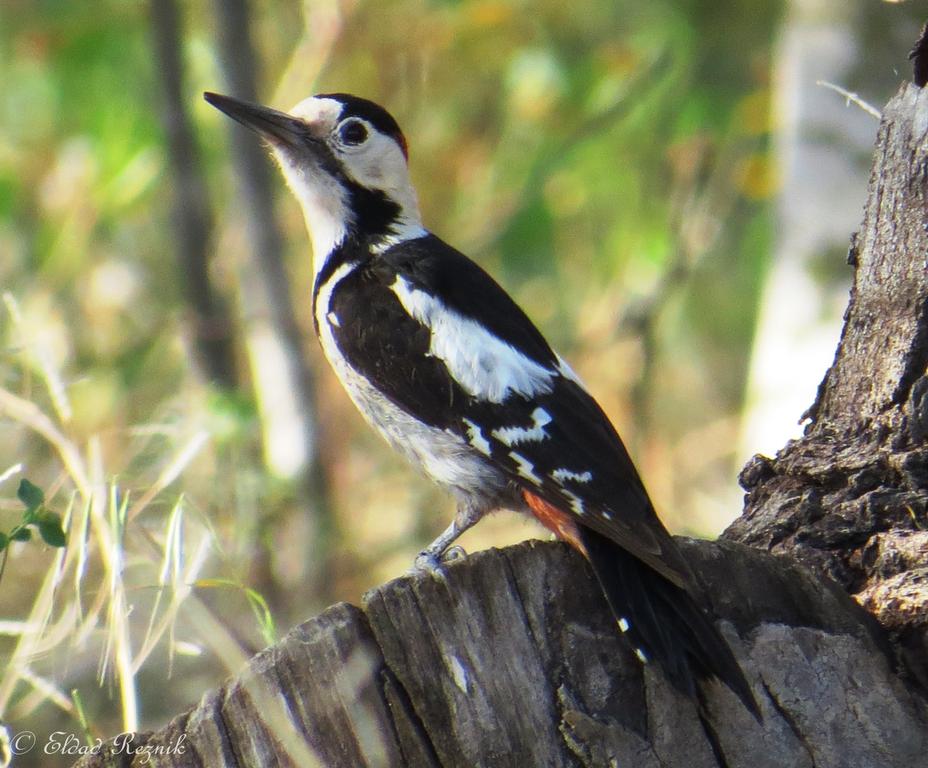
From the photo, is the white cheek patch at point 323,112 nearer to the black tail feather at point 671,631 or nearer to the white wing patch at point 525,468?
the white wing patch at point 525,468

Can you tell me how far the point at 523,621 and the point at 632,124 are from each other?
520 cm

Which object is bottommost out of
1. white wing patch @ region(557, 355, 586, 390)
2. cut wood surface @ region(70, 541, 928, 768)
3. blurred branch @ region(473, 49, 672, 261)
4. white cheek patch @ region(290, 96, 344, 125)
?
cut wood surface @ region(70, 541, 928, 768)

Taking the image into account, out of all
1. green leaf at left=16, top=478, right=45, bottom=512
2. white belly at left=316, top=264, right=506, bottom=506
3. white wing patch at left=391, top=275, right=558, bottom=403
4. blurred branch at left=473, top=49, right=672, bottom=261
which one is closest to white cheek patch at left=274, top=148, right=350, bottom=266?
white belly at left=316, top=264, right=506, bottom=506

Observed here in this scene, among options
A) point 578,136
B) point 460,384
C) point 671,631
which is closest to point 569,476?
point 460,384

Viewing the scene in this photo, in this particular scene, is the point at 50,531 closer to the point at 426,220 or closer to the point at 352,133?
the point at 352,133

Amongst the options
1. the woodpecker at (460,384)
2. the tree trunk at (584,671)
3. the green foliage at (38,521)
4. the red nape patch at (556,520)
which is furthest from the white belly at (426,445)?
the green foliage at (38,521)

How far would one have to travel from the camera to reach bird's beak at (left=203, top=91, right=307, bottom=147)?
351 centimetres

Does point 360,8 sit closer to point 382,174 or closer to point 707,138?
point 707,138

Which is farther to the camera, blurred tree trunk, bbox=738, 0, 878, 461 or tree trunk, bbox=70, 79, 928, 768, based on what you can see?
blurred tree trunk, bbox=738, 0, 878, 461

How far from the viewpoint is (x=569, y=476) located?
2.69 meters

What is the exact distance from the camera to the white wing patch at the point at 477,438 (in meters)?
2.87

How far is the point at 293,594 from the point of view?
17.6 ft

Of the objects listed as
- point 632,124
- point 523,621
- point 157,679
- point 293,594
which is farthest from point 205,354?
point 523,621

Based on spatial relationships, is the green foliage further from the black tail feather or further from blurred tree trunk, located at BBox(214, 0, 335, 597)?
blurred tree trunk, located at BBox(214, 0, 335, 597)
